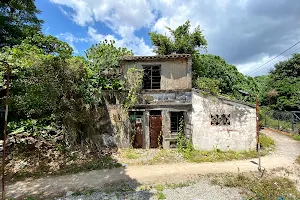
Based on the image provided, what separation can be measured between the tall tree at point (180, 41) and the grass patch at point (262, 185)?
15.6m

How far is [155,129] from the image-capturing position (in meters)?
11.8

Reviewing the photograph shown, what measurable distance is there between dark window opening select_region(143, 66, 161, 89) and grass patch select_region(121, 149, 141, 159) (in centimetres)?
427

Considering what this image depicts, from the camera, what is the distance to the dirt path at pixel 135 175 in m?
7.13

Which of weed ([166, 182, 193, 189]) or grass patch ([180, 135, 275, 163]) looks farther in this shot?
grass patch ([180, 135, 275, 163])

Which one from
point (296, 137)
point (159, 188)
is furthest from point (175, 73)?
point (296, 137)

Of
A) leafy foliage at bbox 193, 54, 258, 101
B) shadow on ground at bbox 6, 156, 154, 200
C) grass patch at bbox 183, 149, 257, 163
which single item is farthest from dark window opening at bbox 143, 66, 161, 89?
leafy foliage at bbox 193, 54, 258, 101

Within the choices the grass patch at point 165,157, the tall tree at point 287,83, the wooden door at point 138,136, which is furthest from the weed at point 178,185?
the tall tree at point 287,83

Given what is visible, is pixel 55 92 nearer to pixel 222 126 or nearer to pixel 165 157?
pixel 165 157

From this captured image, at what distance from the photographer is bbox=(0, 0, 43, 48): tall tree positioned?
49.5ft

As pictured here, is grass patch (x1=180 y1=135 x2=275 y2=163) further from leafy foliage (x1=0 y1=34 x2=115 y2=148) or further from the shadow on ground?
leafy foliage (x1=0 y1=34 x2=115 y2=148)

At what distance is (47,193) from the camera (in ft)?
22.2

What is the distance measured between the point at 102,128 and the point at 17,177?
4830 millimetres

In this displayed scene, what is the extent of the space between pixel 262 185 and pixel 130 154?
6481 millimetres

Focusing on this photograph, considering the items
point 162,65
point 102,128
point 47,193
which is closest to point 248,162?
point 162,65
